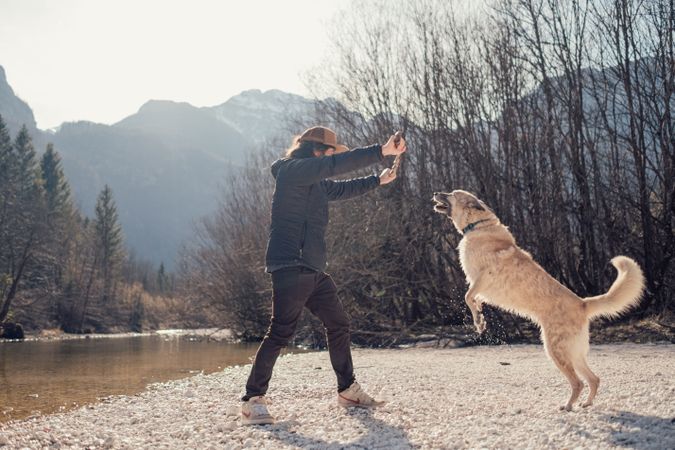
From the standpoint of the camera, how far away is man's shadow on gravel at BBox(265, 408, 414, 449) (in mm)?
3969

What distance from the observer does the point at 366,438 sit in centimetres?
414

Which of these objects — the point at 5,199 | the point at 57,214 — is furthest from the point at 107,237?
the point at 5,199

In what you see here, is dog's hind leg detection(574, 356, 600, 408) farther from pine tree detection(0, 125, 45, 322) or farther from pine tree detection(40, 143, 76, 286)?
pine tree detection(40, 143, 76, 286)

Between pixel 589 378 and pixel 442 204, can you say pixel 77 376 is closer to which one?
pixel 442 204

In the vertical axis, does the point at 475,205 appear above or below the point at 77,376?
above

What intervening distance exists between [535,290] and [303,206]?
225 centimetres

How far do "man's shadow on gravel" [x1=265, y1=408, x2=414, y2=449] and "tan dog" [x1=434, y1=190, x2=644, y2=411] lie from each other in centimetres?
155

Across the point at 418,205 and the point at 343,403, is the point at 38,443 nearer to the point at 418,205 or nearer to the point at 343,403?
the point at 343,403

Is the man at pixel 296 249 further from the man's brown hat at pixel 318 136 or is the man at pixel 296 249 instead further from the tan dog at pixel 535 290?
the tan dog at pixel 535 290

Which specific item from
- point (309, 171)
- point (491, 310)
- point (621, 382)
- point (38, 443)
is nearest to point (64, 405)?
point (38, 443)

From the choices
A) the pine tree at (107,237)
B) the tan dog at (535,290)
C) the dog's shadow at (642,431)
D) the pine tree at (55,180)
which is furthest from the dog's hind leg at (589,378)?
the pine tree at (55,180)

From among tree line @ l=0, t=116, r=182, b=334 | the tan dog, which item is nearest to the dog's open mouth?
the tan dog

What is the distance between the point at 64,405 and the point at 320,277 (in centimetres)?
475

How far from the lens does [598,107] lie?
46.0ft
